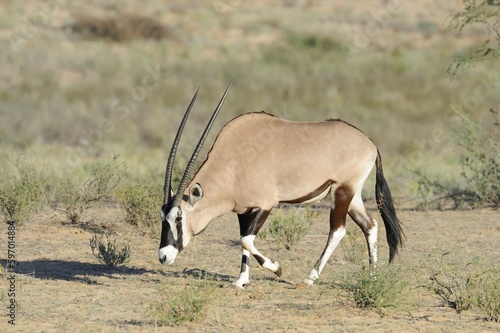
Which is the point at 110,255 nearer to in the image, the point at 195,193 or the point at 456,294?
the point at 195,193

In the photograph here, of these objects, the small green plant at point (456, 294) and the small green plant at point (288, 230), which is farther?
the small green plant at point (288, 230)

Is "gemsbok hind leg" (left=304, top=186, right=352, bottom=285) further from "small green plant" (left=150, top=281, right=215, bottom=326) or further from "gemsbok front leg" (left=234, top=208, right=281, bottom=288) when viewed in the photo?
"small green plant" (left=150, top=281, right=215, bottom=326)

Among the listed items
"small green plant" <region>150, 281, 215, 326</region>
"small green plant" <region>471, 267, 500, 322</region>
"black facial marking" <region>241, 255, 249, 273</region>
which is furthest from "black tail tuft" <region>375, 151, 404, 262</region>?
"small green plant" <region>150, 281, 215, 326</region>

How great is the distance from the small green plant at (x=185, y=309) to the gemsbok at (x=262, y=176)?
0.82 meters

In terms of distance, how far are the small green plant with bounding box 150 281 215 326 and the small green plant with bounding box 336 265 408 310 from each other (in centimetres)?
117

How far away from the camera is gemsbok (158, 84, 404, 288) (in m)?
7.82

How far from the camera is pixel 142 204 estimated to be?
35.7 feet

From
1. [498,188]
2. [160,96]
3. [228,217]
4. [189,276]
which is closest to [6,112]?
[160,96]

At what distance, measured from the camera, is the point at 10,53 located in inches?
1176

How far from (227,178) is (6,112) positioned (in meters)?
15.9

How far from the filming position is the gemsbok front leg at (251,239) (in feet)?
26.5

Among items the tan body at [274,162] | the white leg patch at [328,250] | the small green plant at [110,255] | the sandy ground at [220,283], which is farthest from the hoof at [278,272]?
the small green plant at [110,255]

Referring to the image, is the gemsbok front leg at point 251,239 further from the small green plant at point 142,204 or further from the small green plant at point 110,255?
the small green plant at point 142,204

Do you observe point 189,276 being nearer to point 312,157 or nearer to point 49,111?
point 312,157
